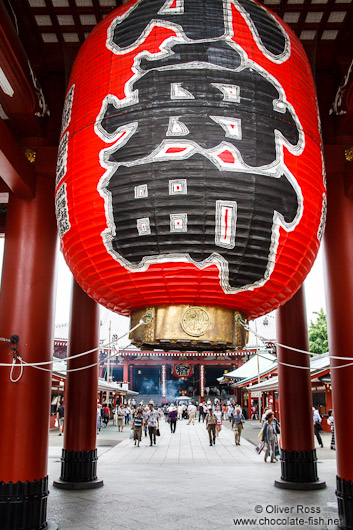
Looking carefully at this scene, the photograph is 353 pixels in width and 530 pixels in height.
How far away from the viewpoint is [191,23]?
3.15 metres

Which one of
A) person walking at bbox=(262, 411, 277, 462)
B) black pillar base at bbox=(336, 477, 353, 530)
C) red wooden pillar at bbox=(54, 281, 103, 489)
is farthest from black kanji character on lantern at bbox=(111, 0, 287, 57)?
person walking at bbox=(262, 411, 277, 462)

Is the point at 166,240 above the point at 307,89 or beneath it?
beneath

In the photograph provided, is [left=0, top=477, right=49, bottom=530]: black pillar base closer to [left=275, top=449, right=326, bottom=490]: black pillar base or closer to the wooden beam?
the wooden beam

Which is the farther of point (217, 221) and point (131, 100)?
point (131, 100)

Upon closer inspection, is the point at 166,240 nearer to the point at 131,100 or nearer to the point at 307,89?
the point at 131,100

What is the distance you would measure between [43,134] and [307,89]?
391 cm

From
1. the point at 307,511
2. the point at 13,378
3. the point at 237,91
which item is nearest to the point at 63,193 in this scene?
the point at 237,91

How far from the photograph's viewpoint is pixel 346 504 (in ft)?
16.2

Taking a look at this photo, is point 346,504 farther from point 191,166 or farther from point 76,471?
point 76,471

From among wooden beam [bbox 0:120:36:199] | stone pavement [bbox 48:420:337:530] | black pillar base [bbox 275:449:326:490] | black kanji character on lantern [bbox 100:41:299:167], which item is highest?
wooden beam [bbox 0:120:36:199]

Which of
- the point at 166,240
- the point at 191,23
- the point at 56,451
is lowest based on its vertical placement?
the point at 56,451

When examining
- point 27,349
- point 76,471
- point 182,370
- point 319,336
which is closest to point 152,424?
point 76,471

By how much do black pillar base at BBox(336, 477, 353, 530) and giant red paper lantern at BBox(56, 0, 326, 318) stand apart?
295cm

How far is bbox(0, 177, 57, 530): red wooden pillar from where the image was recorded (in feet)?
16.0
